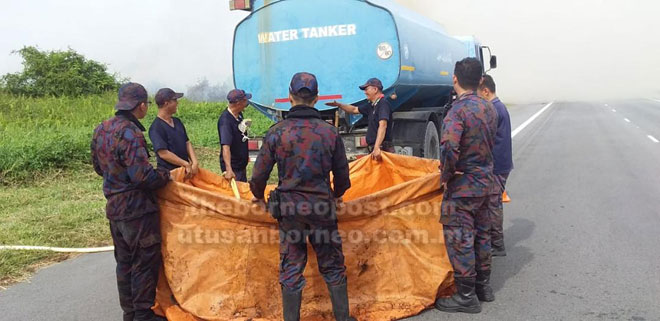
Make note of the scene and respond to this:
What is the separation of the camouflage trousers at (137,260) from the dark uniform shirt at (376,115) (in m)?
2.95

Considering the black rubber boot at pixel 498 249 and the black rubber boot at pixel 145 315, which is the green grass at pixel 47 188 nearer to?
the black rubber boot at pixel 145 315

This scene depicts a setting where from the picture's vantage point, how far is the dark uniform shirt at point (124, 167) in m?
3.20

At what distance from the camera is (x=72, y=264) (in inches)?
184

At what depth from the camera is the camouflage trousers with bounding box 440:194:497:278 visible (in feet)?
11.6

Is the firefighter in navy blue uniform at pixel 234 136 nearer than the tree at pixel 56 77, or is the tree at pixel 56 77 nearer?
the firefighter in navy blue uniform at pixel 234 136

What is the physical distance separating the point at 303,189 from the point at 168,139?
1.82 m

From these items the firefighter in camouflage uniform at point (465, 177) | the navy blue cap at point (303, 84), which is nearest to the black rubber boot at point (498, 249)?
the firefighter in camouflage uniform at point (465, 177)

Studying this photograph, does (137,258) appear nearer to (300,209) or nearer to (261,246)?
(261,246)

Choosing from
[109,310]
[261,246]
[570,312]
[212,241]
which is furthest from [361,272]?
[109,310]

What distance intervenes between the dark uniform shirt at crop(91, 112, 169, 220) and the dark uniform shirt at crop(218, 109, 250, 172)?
1591mm

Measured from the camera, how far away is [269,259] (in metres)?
3.45

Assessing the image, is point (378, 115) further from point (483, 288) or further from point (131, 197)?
point (131, 197)

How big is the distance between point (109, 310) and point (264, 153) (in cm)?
177

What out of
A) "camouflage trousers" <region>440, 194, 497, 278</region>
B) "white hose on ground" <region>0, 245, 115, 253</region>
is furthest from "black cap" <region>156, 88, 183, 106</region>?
"camouflage trousers" <region>440, 194, 497, 278</region>
